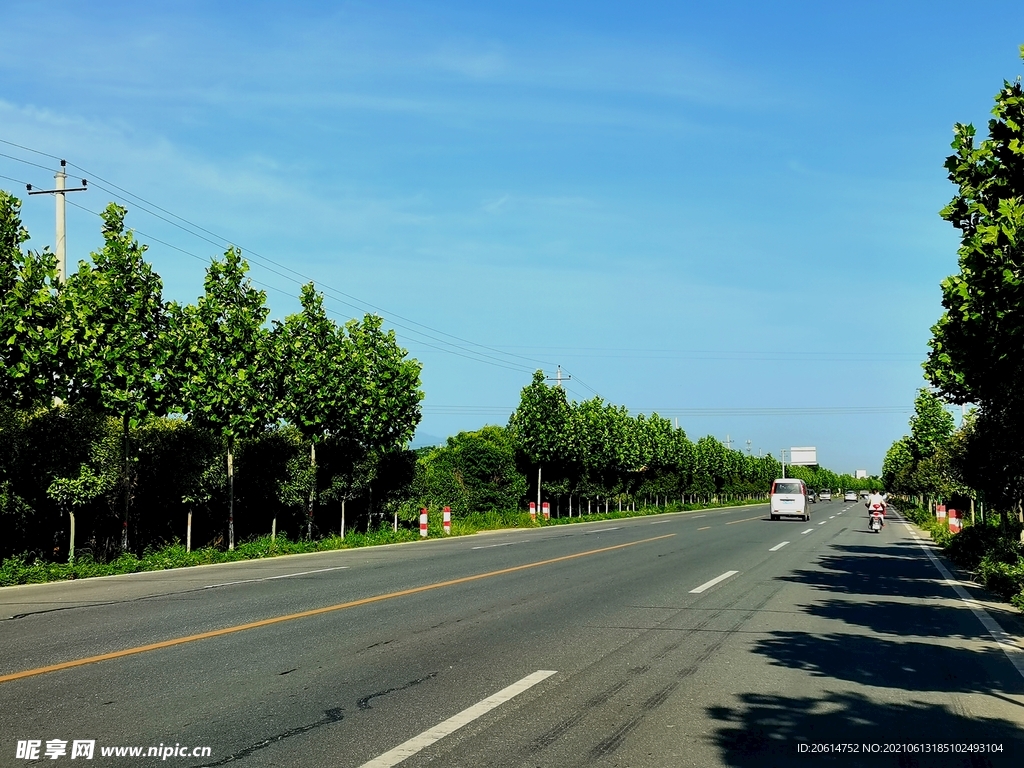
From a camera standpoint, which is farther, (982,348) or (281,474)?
(281,474)

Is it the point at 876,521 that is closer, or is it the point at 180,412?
the point at 180,412

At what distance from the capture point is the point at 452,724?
580 centimetres

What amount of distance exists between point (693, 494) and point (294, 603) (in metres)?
79.0

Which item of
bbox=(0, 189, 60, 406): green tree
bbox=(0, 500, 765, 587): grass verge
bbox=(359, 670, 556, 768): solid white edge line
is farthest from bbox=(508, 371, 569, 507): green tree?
bbox=(359, 670, 556, 768): solid white edge line

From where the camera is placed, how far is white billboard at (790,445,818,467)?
140375 mm

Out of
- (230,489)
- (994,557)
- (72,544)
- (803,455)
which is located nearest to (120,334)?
(72,544)

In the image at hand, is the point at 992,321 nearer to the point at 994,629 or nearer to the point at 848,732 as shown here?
the point at 994,629

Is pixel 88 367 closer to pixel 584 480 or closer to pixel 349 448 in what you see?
pixel 349 448

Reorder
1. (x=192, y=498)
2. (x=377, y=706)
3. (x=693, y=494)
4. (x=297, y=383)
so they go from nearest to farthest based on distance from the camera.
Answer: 1. (x=377, y=706)
2. (x=192, y=498)
3. (x=297, y=383)
4. (x=693, y=494)

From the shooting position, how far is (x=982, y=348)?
12.6 m

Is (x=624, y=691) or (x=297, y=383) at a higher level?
(x=297, y=383)

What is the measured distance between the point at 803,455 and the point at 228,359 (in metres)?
131

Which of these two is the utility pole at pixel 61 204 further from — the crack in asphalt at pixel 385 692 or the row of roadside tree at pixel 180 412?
the crack in asphalt at pixel 385 692

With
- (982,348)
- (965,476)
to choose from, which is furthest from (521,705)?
(965,476)
